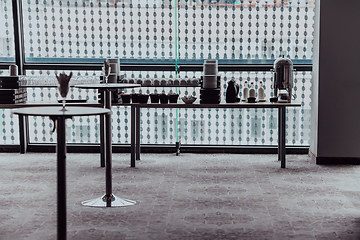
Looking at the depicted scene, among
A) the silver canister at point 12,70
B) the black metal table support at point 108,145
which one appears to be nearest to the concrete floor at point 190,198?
the black metal table support at point 108,145

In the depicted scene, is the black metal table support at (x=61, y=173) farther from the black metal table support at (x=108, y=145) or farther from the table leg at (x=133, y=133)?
the table leg at (x=133, y=133)

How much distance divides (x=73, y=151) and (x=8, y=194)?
1972 millimetres

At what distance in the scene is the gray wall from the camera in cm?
525

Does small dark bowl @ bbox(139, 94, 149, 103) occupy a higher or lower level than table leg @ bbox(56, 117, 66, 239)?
higher

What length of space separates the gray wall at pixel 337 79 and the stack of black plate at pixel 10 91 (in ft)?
12.0

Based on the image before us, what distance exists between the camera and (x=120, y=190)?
424 cm

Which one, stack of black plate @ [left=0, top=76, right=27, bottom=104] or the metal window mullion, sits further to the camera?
the metal window mullion

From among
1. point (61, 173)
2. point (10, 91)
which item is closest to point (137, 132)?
point (10, 91)

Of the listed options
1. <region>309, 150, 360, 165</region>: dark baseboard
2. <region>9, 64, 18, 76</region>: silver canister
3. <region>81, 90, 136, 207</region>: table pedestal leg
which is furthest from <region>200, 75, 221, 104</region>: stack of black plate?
<region>9, 64, 18, 76</region>: silver canister

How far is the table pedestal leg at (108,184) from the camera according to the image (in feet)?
12.0

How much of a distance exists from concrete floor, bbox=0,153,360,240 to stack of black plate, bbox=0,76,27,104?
2.59 ft

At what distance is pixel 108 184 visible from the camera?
3744 mm

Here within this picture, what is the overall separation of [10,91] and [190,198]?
2674 millimetres

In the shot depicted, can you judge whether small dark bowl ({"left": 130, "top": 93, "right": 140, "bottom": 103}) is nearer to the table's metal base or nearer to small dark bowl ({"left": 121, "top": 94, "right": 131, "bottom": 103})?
small dark bowl ({"left": 121, "top": 94, "right": 131, "bottom": 103})
